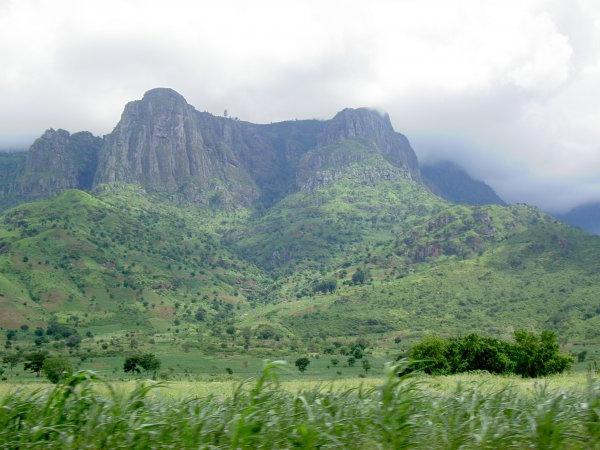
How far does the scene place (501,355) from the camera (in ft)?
171

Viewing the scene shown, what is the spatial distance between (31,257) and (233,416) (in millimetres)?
207074

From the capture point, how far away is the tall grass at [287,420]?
6.94m

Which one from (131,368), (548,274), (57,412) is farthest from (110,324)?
(57,412)

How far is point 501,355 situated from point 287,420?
1960 inches

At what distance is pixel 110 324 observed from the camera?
168 meters

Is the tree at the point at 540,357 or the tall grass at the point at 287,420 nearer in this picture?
the tall grass at the point at 287,420

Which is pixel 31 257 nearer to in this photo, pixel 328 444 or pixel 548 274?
pixel 548 274

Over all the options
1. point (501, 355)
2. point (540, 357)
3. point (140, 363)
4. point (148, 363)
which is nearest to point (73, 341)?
point (148, 363)

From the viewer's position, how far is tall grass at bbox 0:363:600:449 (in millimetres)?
6938

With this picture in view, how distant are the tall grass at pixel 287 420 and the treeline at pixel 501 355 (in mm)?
44090

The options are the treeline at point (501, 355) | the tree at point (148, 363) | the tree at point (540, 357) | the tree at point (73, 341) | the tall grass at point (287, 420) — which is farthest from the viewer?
the tree at point (73, 341)

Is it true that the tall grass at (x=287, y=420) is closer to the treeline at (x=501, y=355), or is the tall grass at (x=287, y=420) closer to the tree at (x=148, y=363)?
the treeline at (x=501, y=355)


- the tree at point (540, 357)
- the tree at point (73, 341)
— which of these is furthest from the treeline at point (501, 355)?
the tree at point (73, 341)

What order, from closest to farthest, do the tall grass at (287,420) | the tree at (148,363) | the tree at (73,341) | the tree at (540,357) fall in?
the tall grass at (287,420) < the tree at (540,357) < the tree at (148,363) < the tree at (73,341)
